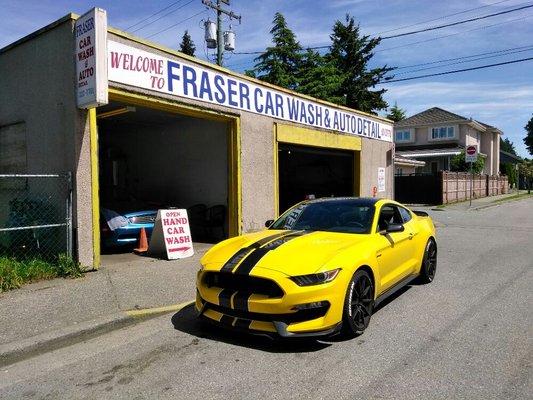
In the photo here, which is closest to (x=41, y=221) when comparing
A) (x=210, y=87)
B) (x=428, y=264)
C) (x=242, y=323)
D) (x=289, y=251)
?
(x=210, y=87)

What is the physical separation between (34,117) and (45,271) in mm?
3085

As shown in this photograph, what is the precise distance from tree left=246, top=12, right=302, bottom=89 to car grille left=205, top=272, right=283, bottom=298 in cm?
2952

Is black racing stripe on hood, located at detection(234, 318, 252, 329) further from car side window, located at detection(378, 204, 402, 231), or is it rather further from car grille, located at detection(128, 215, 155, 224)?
car grille, located at detection(128, 215, 155, 224)

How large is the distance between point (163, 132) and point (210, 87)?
3548 millimetres

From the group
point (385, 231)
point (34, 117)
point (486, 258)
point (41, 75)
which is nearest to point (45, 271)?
point (34, 117)

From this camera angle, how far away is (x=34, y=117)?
8180 millimetres

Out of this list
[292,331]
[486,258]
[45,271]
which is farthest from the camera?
[486,258]

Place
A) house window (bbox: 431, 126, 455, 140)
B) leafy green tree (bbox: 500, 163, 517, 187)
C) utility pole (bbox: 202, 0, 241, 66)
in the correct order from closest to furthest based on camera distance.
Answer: utility pole (bbox: 202, 0, 241, 66) < house window (bbox: 431, 126, 455, 140) < leafy green tree (bbox: 500, 163, 517, 187)

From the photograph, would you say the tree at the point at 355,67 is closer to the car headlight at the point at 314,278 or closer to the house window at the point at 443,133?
the house window at the point at 443,133

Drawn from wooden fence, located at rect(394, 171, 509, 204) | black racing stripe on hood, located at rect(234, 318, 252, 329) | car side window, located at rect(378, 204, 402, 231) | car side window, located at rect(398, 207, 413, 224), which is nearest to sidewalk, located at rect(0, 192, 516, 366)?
black racing stripe on hood, located at rect(234, 318, 252, 329)

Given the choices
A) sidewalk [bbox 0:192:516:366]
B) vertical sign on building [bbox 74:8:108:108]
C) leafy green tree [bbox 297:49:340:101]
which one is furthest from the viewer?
leafy green tree [bbox 297:49:340:101]

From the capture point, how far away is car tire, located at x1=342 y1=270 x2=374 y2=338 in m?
4.40

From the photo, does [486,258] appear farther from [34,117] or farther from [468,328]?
[34,117]

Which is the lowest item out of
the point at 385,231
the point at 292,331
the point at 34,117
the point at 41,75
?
the point at 292,331
